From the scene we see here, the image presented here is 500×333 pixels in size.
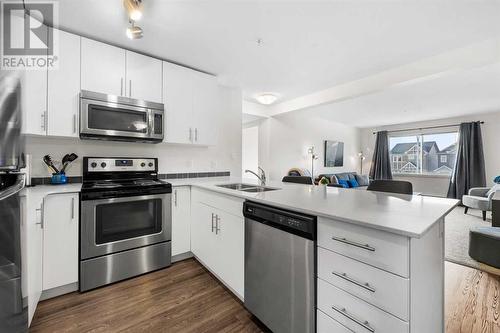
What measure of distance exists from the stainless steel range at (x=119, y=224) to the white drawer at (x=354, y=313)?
5.88 ft

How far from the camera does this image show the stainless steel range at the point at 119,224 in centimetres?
195

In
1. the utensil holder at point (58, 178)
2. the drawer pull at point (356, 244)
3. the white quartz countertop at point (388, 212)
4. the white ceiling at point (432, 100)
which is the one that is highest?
the white ceiling at point (432, 100)

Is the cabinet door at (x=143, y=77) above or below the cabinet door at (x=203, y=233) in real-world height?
above

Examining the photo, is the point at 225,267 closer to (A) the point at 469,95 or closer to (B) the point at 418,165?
(A) the point at 469,95

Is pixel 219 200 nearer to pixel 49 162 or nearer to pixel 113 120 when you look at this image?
pixel 113 120

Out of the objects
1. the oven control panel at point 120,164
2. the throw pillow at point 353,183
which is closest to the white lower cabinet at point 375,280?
the oven control panel at point 120,164

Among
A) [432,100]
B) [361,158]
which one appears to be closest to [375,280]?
[432,100]

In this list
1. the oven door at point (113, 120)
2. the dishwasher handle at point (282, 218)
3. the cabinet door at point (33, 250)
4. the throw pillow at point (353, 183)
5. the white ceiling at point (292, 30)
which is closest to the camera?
the dishwasher handle at point (282, 218)

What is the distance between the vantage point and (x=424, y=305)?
991mm

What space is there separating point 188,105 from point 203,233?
1645 mm

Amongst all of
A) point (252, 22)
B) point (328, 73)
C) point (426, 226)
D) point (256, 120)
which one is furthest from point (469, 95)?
point (426, 226)

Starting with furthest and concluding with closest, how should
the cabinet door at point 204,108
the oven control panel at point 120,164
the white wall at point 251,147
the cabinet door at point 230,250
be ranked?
the white wall at point 251,147 → the cabinet door at point 204,108 → the oven control panel at point 120,164 → the cabinet door at point 230,250
